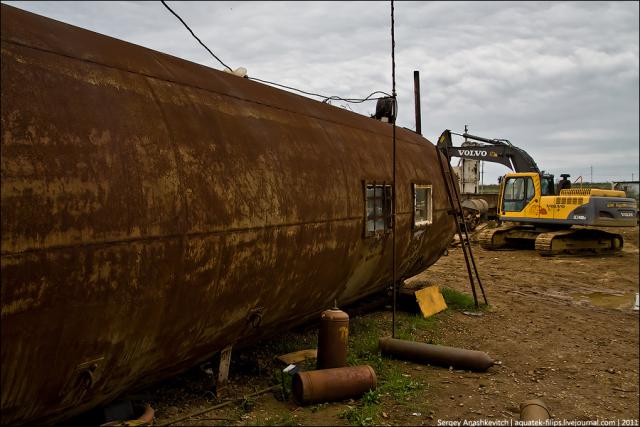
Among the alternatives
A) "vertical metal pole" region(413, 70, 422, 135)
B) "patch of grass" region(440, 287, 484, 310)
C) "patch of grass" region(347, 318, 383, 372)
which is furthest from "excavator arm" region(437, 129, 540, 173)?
"patch of grass" region(347, 318, 383, 372)

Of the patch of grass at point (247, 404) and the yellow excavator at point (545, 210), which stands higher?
the yellow excavator at point (545, 210)

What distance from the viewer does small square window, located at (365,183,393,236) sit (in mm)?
6621

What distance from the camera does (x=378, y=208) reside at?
6.93 metres

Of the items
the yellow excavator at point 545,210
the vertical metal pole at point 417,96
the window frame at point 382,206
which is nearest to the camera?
the window frame at point 382,206

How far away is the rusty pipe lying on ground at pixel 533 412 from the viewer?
15.5 feet

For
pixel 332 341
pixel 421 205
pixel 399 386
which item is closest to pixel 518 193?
pixel 421 205

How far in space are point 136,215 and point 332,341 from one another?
2932 mm

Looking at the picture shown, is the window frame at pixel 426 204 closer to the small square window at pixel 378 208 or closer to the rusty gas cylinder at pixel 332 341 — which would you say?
the small square window at pixel 378 208

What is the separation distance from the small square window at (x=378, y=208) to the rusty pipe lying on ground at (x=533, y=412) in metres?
2.72

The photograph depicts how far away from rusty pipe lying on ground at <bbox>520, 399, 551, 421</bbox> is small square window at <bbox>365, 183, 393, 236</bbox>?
2722 mm

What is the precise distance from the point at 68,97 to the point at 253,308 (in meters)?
2.51

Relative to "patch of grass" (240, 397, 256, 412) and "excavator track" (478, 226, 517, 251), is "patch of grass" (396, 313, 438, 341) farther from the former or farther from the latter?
"excavator track" (478, 226, 517, 251)

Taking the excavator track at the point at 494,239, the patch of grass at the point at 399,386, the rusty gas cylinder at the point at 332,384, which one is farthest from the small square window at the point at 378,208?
the excavator track at the point at 494,239

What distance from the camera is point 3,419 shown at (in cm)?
296
